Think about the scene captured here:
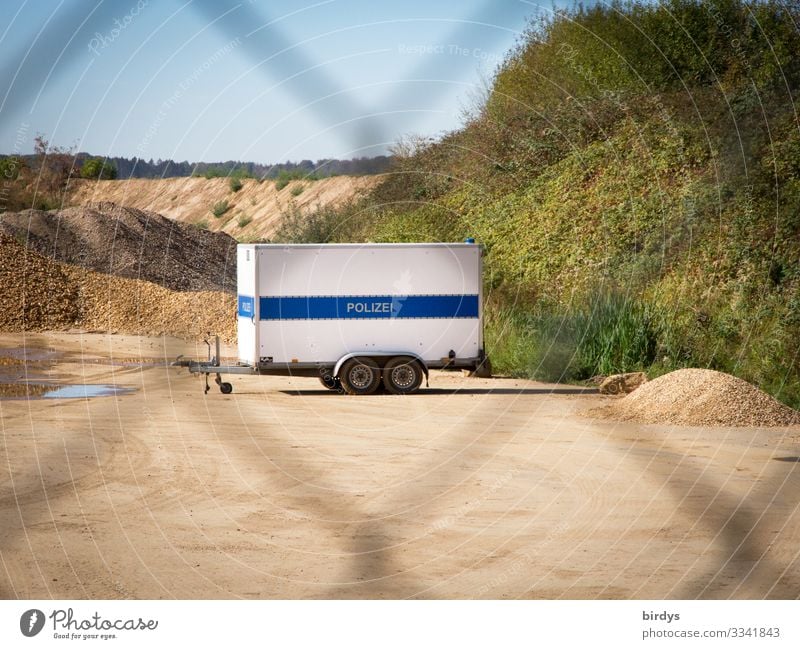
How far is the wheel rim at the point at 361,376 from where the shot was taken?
23688 millimetres

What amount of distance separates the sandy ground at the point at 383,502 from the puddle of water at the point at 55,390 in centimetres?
66

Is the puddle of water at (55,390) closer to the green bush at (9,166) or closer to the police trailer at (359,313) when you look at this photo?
the police trailer at (359,313)

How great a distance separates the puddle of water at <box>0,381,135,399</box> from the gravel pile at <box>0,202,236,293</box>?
21.4 meters

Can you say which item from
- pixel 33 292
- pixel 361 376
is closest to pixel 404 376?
pixel 361 376

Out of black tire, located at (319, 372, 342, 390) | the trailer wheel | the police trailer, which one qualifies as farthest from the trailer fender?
black tire, located at (319, 372, 342, 390)

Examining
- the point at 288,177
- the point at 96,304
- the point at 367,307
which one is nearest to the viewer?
the point at 367,307

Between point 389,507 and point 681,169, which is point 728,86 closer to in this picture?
point 681,169

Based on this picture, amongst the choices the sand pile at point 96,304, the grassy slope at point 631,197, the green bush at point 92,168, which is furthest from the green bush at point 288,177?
the sand pile at point 96,304

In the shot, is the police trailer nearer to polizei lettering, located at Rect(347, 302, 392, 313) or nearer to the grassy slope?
polizei lettering, located at Rect(347, 302, 392, 313)

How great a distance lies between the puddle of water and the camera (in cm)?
2250

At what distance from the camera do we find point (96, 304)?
130 feet

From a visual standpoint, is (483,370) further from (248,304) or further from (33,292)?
(33,292)

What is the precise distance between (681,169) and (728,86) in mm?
4568

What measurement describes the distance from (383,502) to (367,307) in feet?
33.7
